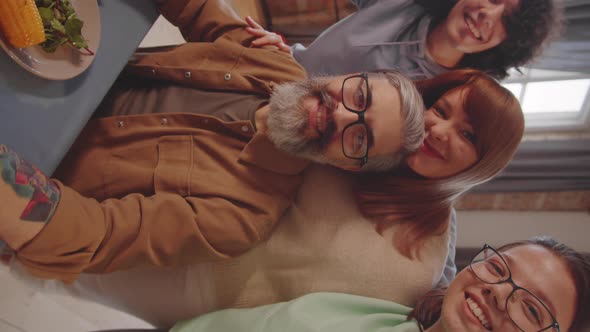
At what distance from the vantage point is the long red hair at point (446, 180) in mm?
1028

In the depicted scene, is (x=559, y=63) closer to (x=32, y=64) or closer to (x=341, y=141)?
(x=341, y=141)

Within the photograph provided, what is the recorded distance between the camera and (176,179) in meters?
0.96

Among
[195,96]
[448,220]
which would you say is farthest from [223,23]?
[448,220]

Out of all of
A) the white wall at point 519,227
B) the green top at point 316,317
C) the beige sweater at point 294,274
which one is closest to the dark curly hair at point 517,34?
the beige sweater at point 294,274

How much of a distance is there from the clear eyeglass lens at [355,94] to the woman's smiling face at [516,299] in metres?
0.55

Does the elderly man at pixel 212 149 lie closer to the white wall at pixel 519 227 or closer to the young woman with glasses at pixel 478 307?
the young woman with glasses at pixel 478 307

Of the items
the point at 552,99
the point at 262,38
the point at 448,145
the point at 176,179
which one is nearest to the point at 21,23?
the point at 176,179

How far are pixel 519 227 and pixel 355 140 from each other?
1.88m

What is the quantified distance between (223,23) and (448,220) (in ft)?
3.11

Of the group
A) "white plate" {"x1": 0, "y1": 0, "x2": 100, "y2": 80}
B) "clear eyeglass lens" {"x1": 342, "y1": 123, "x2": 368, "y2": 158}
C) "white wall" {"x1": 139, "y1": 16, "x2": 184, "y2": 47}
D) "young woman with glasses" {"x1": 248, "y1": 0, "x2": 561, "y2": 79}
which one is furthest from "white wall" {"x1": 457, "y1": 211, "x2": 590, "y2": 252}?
"white plate" {"x1": 0, "y1": 0, "x2": 100, "y2": 80}

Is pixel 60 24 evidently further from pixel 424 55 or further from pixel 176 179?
pixel 424 55

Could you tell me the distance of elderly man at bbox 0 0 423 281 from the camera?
0.88m

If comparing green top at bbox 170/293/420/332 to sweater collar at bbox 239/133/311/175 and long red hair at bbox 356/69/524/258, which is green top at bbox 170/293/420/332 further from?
sweater collar at bbox 239/133/311/175

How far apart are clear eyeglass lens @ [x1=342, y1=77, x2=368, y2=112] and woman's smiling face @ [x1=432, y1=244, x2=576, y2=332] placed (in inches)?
21.7
